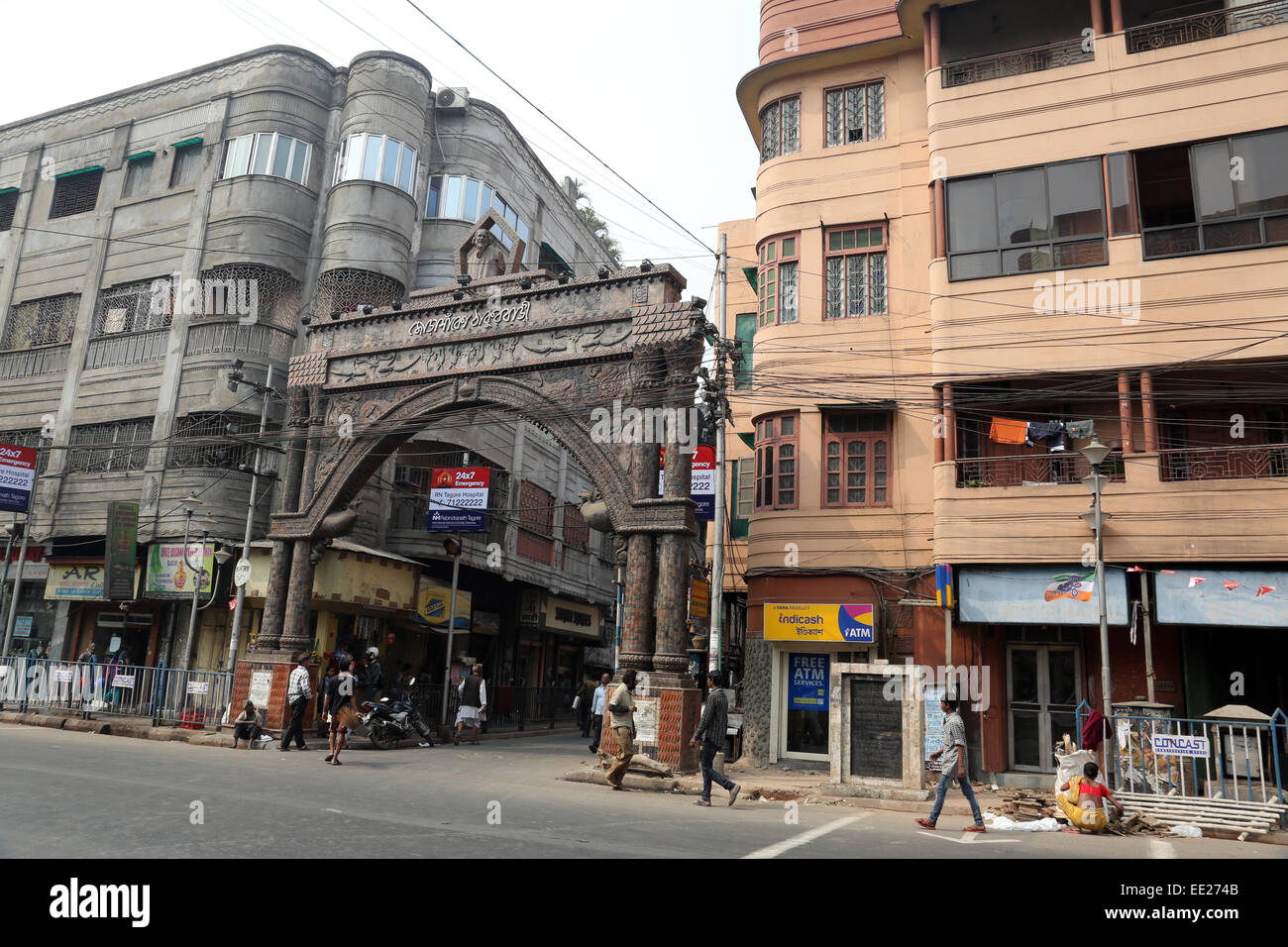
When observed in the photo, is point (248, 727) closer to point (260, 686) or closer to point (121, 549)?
point (260, 686)

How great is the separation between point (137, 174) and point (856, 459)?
→ 82.7 ft

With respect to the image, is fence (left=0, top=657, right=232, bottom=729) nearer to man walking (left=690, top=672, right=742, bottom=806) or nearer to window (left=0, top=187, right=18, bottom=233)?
man walking (left=690, top=672, right=742, bottom=806)

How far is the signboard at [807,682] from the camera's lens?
18641mm

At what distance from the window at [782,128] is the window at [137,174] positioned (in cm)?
2017

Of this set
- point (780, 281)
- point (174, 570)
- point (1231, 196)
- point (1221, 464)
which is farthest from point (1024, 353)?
point (174, 570)

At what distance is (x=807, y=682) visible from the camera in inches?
740

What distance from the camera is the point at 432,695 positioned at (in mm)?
21531

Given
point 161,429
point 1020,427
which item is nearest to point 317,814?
point 1020,427

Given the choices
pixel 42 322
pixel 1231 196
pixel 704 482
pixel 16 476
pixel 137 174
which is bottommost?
pixel 704 482

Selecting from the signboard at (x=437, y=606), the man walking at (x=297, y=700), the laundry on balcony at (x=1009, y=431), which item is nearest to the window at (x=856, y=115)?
the laundry on balcony at (x=1009, y=431)

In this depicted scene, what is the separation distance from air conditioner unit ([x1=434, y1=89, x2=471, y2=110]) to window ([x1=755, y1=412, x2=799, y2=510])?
16091 millimetres

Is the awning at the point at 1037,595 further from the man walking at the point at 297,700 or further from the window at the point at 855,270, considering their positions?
the man walking at the point at 297,700
